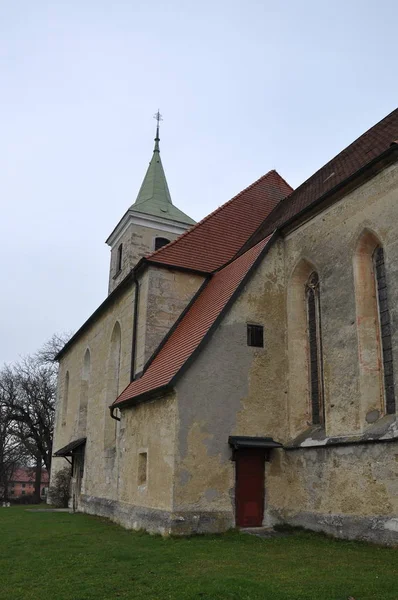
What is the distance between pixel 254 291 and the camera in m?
13.5

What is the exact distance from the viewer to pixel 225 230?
18484mm

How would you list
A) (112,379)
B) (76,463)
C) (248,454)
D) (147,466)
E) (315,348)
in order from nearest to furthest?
(248,454) < (147,466) < (315,348) < (112,379) < (76,463)

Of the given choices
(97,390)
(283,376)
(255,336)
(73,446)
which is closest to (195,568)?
(283,376)

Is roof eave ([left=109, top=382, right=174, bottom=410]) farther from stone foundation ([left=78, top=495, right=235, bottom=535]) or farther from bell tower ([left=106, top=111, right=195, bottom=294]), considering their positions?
bell tower ([left=106, top=111, right=195, bottom=294])

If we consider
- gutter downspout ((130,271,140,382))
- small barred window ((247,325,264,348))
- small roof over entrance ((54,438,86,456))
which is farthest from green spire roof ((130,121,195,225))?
small barred window ((247,325,264,348))

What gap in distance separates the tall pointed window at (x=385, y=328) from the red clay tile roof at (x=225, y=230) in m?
6.51

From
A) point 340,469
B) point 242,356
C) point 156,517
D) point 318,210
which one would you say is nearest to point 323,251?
point 318,210

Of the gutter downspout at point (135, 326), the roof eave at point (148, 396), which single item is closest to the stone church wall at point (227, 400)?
the roof eave at point (148, 396)

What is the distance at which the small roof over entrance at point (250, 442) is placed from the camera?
468 inches

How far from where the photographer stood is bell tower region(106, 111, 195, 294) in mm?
25078

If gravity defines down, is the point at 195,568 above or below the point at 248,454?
below

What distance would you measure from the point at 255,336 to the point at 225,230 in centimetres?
629

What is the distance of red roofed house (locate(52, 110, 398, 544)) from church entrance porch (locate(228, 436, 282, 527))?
3cm

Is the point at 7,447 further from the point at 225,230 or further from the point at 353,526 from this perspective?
the point at 353,526
